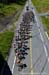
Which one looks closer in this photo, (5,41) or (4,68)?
(4,68)

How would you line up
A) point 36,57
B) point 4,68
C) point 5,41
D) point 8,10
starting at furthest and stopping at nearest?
point 8,10, point 5,41, point 36,57, point 4,68

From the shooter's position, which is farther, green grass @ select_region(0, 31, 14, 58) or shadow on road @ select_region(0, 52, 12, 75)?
green grass @ select_region(0, 31, 14, 58)

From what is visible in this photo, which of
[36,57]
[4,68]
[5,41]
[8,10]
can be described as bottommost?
[8,10]

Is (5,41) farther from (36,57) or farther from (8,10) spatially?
(8,10)

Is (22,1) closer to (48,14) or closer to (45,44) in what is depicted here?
(48,14)

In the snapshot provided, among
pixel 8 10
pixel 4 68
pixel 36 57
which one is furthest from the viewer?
pixel 8 10

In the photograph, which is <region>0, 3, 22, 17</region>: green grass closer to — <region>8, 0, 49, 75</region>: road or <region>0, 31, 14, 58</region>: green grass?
<region>0, 31, 14, 58</region>: green grass

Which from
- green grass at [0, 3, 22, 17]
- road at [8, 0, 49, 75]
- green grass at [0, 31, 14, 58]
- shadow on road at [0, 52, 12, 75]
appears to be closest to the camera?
shadow on road at [0, 52, 12, 75]

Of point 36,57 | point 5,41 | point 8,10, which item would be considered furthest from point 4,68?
point 8,10

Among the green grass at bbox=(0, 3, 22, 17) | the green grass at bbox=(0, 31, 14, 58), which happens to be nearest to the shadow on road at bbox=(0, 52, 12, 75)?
the green grass at bbox=(0, 31, 14, 58)
